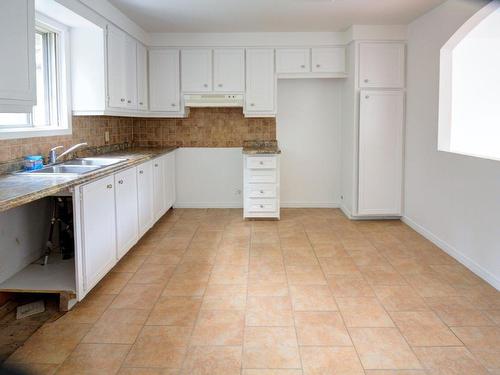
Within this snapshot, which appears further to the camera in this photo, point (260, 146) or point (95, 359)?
point (260, 146)

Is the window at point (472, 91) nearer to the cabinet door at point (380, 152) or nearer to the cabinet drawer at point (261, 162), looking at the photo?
the cabinet door at point (380, 152)

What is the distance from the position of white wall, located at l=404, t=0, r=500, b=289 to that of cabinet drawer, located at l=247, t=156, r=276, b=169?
5.28ft

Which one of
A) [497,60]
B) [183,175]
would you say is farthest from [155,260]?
[497,60]

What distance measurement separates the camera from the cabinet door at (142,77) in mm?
5602

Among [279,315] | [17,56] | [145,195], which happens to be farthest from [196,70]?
[279,315]

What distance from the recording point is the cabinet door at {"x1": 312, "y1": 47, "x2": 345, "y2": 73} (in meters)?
5.96

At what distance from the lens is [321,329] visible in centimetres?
281

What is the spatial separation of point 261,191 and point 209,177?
110cm

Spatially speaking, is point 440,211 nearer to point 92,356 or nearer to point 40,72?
point 92,356

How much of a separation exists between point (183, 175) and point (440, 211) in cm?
352

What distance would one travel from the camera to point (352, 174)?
19.0 ft

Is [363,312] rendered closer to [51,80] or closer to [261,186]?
[261,186]

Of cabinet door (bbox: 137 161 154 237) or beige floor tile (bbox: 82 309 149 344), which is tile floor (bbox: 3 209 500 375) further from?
cabinet door (bbox: 137 161 154 237)

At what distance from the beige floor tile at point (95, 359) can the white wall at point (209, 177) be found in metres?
4.13
